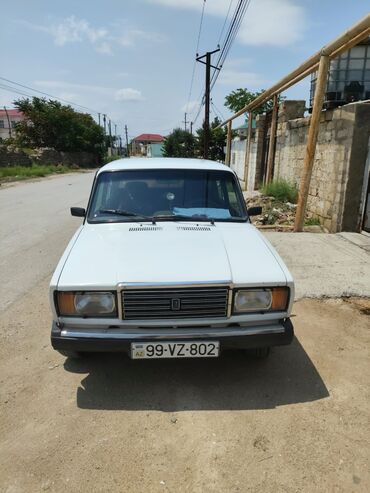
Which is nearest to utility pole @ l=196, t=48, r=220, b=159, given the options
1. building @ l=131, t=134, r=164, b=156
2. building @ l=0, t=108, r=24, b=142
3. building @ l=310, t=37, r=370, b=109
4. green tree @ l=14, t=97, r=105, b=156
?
building @ l=310, t=37, r=370, b=109

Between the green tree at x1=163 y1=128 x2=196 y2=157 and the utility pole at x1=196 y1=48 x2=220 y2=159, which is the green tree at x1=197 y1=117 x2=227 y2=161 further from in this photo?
the utility pole at x1=196 y1=48 x2=220 y2=159

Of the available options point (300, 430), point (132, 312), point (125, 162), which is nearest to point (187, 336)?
point (132, 312)

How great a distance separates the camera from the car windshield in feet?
12.1

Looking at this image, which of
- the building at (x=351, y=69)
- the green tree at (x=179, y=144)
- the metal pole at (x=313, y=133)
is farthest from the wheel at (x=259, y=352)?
the green tree at (x=179, y=144)

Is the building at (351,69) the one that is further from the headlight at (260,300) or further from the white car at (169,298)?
the headlight at (260,300)

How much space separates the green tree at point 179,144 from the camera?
161 ft

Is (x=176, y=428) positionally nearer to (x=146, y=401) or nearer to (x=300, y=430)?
(x=146, y=401)

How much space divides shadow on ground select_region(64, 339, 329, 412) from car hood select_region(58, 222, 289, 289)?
881 mm

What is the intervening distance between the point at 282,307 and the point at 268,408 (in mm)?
730

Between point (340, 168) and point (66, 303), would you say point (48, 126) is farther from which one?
point (66, 303)

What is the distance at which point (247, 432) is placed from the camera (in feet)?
8.04

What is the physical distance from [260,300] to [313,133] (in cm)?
567

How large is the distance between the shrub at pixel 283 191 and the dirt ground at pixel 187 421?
7.16 meters

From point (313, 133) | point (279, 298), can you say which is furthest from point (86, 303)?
point (313, 133)
